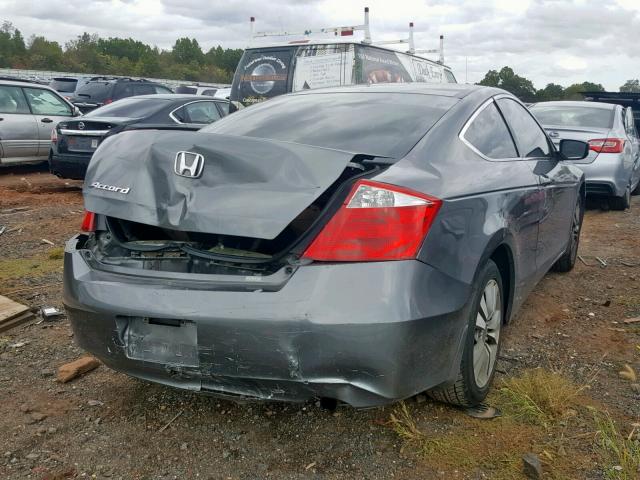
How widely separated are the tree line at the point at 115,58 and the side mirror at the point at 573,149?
206 ft

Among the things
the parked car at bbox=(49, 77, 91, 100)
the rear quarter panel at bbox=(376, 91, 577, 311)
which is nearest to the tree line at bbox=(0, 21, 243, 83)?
the parked car at bbox=(49, 77, 91, 100)

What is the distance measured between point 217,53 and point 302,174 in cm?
9650

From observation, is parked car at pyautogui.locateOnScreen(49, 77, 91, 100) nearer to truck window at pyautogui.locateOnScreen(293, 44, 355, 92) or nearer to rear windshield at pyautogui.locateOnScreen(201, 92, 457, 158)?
truck window at pyautogui.locateOnScreen(293, 44, 355, 92)

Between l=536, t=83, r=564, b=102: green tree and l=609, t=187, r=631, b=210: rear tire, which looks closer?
l=609, t=187, r=631, b=210: rear tire

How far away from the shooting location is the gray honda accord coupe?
7.23 ft

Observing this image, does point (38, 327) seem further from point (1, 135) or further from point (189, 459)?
point (1, 135)

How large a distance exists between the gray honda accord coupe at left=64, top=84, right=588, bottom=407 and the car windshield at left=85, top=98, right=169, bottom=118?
21.0ft

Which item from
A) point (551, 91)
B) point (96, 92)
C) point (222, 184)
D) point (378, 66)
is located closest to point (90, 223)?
point (222, 184)

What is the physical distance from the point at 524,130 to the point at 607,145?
432cm

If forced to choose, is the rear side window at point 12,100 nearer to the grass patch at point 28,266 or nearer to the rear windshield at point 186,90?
the grass patch at point 28,266

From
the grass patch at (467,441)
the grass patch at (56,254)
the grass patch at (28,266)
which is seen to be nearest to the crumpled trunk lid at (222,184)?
the grass patch at (467,441)

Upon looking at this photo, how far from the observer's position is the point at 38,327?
3.98 metres

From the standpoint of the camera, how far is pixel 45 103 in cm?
1079

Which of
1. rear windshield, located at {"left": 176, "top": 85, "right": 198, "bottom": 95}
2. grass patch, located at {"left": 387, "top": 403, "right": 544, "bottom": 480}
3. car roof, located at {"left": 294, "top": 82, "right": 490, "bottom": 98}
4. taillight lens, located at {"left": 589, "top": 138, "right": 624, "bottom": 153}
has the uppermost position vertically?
car roof, located at {"left": 294, "top": 82, "right": 490, "bottom": 98}
